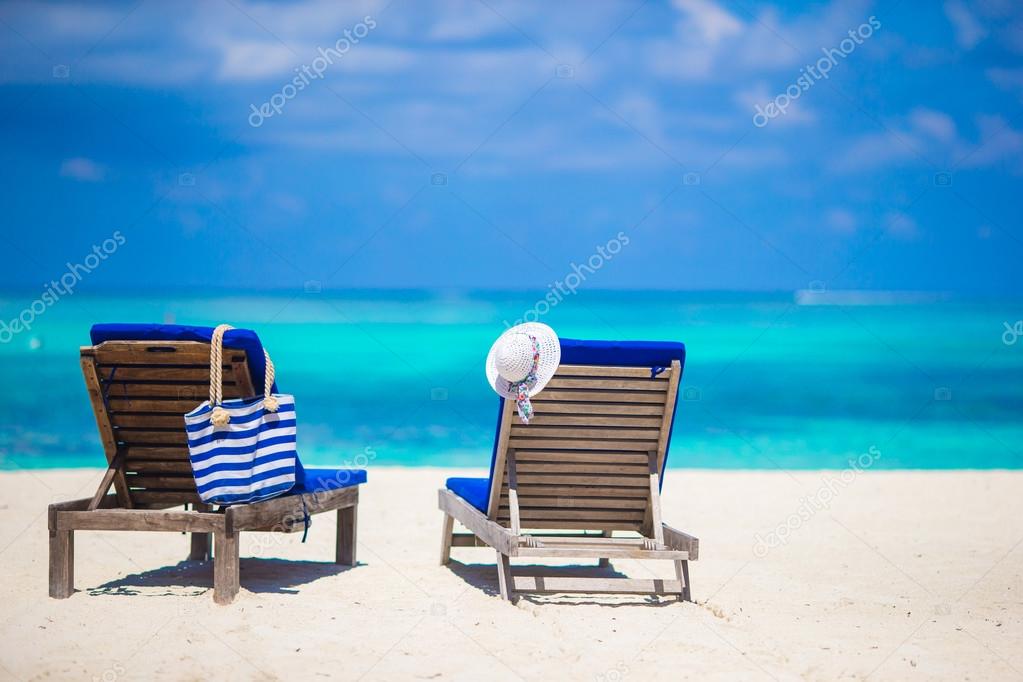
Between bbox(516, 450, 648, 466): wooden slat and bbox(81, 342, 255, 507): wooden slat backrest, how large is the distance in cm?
125

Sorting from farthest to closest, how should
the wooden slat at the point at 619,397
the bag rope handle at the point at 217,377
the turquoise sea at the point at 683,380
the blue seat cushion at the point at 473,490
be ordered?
the turquoise sea at the point at 683,380
the blue seat cushion at the point at 473,490
the wooden slat at the point at 619,397
the bag rope handle at the point at 217,377

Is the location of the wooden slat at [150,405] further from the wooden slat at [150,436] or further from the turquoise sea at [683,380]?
the turquoise sea at [683,380]

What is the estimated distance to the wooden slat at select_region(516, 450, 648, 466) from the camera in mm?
5121

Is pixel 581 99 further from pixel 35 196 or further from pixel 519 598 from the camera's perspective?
pixel 519 598

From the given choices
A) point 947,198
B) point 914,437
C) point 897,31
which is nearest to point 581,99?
point 897,31

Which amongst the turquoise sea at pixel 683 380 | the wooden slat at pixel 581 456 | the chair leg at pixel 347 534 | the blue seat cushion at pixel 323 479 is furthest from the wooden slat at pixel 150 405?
the turquoise sea at pixel 683 380

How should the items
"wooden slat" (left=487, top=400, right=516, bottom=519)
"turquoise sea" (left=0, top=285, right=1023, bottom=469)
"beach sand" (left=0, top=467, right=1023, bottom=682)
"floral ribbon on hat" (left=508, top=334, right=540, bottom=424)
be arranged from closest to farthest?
"beach sand" (left=0, top=467, right=1023, bottom=682), "floral ribbon on hat" (left=508, top=334, right=540, bottom=424), "wooden slat" (left=487, top=400, right=516, bottom=519), "turquoise sea" (left=0, top=285, right=1023, bottom=469)

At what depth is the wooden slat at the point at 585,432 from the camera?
5.04 meters

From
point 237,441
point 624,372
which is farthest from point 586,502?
point 237,441

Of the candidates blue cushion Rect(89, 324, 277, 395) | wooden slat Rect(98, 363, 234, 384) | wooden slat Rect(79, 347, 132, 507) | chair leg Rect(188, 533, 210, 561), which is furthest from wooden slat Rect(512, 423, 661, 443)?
chair leg Rect(188, 533, 210, 561)

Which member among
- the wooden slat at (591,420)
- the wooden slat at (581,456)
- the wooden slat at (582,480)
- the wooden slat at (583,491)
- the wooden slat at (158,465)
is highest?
the wooden slat at (591,420)

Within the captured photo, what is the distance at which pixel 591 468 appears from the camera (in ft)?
17.0

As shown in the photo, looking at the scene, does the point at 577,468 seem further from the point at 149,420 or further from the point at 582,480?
the point at 149,420

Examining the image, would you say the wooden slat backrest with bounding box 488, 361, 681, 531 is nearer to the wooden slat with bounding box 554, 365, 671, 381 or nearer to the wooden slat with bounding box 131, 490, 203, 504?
the wooden slat with bounding box 554, 365, 671, 381
